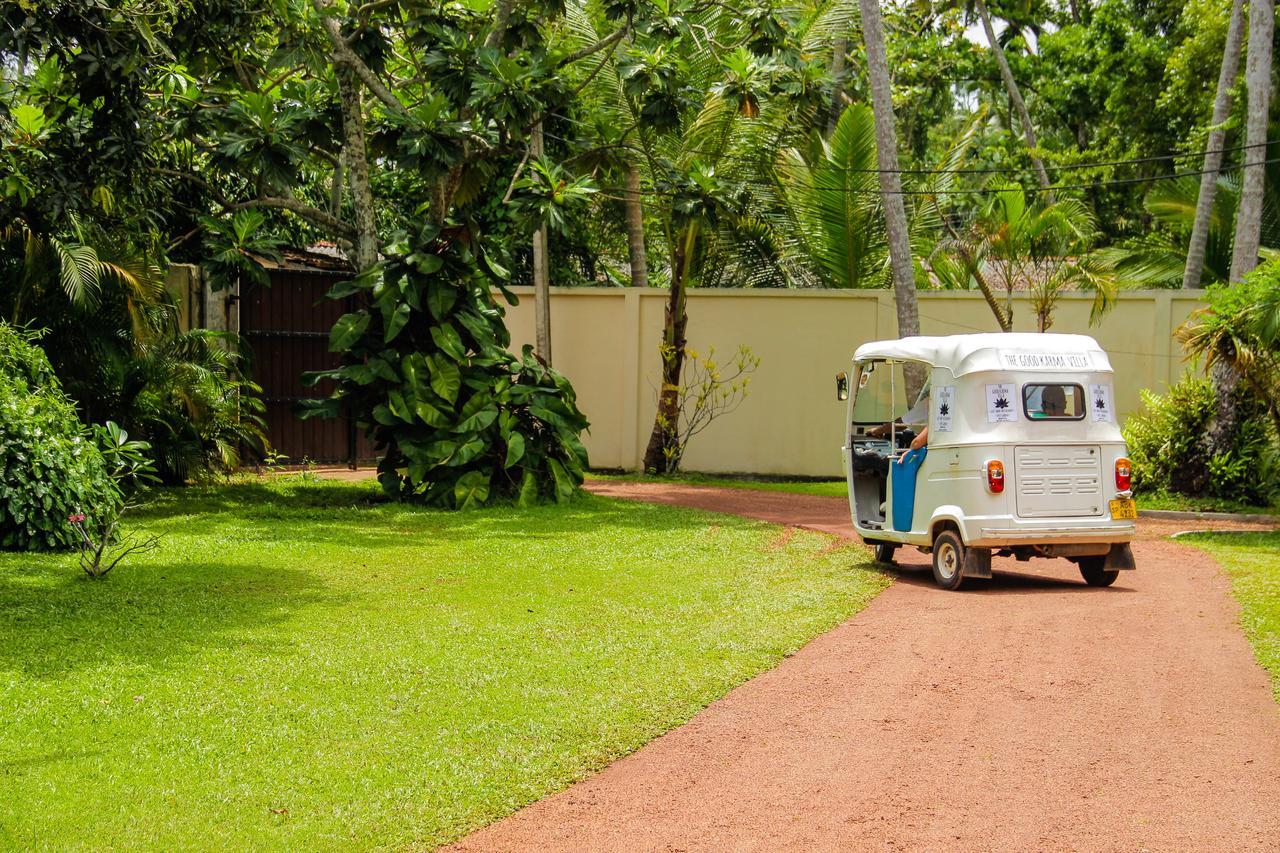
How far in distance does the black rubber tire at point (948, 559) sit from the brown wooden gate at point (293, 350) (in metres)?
10.0

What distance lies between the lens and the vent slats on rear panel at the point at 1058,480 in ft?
31.4

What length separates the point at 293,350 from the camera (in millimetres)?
17766

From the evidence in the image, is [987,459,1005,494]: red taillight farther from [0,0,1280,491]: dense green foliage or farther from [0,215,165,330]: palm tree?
[0,215,165,330]: palm tree

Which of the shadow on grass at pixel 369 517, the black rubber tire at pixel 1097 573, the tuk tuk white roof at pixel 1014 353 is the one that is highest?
the tuk tuk white roof at pixel 1014 353

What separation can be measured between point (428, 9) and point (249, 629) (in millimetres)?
8024

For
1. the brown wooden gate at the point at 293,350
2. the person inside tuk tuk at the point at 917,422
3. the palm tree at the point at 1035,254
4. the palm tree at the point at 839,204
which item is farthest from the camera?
the palm tree at the point at 839,204

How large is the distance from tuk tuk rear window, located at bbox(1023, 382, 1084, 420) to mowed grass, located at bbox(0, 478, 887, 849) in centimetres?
172

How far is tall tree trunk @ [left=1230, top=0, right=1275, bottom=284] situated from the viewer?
51.0 ft

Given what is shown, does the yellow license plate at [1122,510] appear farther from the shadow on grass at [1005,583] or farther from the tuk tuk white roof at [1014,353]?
the tuk tuk white roof at [1014,353]

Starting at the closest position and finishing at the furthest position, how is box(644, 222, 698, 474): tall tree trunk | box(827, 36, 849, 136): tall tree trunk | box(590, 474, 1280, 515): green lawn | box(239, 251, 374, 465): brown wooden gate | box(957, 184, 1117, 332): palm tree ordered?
box(590, 474, 1280, 515): green lawn < box(957, 184, 1117, 332): palm tree < box(239, 251, 374, 465): brown wooden gate < box(644, 222, 698, 474): tall tree trunk < box(827, 36, 849, 136): tall tree trunk

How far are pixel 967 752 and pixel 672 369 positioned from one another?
12977 millimetres

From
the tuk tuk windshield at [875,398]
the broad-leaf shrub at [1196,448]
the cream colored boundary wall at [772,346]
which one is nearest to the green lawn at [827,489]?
the broad-leaf shrub at [1196,448]

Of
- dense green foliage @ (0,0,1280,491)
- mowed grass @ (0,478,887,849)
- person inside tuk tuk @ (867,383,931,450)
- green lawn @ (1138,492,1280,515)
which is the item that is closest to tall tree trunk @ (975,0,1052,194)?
dense green foliage @ (0,0,1280,491)

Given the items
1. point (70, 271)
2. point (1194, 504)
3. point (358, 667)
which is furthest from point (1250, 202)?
point (358, 667)
